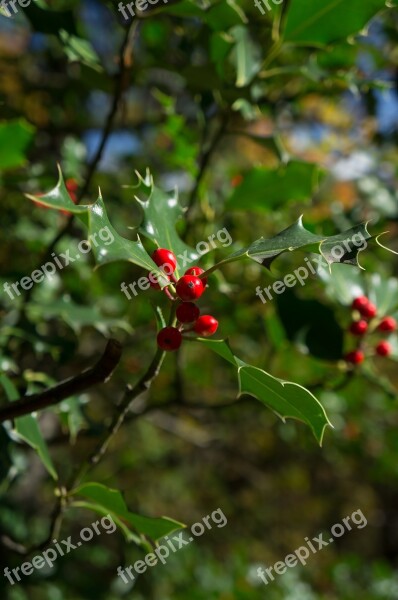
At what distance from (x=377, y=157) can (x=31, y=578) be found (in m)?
1.96

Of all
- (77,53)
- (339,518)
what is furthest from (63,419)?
(339,518)

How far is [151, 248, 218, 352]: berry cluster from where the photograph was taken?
0.70 metres

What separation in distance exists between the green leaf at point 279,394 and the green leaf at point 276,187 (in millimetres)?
760

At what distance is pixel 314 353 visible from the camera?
1398 millimetres

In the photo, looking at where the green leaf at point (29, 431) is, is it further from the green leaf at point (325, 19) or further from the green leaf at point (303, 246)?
the green leaf at point (325, 19)

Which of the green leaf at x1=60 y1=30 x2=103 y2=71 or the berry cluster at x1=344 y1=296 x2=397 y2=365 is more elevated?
the green leaf at x1=60 y1=30 x2=103 y2=71

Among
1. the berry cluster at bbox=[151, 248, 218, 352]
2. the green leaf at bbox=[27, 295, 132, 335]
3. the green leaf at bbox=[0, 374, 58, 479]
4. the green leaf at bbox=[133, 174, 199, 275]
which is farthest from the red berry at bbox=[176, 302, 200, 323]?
the green leaf at bbox=[27, 295, 132, 335]

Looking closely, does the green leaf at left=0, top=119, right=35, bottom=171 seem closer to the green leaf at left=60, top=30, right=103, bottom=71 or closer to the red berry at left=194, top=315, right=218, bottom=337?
the green leaf at left=60, top=30, right=103, bottom=71

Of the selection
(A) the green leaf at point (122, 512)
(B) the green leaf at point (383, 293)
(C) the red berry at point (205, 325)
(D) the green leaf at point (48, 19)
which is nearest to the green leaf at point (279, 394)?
(C) the red berry at point (205, 325)

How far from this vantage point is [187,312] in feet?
2.37

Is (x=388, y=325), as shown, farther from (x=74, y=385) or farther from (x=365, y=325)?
(x=74, y=385)

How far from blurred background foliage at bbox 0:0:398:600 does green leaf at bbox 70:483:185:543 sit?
0.17 metres

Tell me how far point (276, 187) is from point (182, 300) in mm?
826

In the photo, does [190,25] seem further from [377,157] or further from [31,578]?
[31,578]
